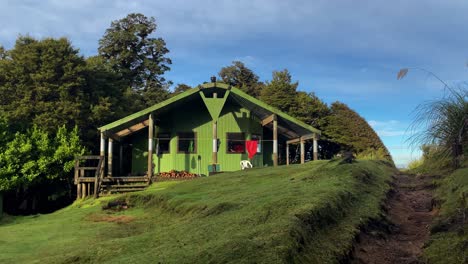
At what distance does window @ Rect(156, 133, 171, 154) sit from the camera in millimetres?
23047

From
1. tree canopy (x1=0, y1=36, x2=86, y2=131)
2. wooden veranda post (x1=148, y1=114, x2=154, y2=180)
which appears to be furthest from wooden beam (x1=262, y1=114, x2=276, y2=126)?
tree canopy (x1=0, y1=36, x2=86, y2=131)

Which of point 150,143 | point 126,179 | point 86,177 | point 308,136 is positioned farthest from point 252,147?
point 86,177

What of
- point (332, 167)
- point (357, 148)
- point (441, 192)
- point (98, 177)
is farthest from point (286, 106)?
point (441, 192)

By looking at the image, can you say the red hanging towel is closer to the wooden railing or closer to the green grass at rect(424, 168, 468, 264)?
the wooden railing

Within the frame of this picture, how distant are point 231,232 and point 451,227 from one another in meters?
3.15

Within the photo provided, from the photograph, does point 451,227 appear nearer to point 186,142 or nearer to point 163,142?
point 186,142

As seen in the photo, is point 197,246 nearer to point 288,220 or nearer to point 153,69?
point 288,220

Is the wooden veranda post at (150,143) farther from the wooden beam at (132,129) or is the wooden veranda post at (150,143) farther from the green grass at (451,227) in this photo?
the green grass at (451,227)

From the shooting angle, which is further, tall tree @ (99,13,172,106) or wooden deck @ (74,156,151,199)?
tall tree @ (99,13,172,106)

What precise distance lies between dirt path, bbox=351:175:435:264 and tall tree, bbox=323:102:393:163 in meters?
27.2

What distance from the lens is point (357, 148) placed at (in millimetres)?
36594

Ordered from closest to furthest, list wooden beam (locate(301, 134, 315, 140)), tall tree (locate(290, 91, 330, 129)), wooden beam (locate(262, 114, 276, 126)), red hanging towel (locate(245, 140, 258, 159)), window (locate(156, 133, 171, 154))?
wooden beam (locate(262, 114, 276, 126))
red hanging towel (locate(245, 140, 258, 159))
wooden beam (locate(301, 134, 315, 140))
window (locate(156, 133, 171, 154))
tall tree (locate(290, 91, 330, 129))

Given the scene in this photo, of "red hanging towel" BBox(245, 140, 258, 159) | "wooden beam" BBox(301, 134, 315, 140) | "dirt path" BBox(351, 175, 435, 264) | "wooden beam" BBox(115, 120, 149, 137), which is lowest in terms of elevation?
"dirt path" BBox(351, 175, 435, 264)

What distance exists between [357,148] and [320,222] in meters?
32.2
